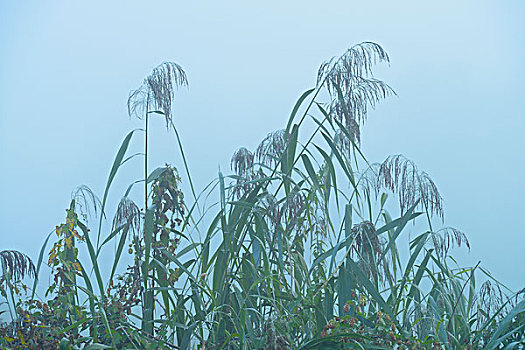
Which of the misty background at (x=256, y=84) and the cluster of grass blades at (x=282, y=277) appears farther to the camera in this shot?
the misty background at (x=256, y=84)

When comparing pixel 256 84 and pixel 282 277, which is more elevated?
pixel 256 84

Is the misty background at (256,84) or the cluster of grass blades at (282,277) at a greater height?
the misty background at (256,84)

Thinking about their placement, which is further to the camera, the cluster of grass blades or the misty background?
the misty background

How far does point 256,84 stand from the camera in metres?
2.17

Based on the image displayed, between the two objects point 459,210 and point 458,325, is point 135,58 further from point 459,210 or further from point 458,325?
point 458,325

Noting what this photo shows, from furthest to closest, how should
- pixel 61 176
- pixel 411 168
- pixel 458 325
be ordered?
1. pixel 61 176
2. pixel 458 325
3. pixel 411 168

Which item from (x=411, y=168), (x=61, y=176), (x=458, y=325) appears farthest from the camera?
(x=61, y=176)

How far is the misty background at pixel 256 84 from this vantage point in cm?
212

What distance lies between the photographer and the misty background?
2.12 meters

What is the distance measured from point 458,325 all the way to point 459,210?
947 millimetres

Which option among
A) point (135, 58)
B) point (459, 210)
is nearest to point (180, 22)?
point (135, 58)

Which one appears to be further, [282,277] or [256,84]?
[256,84]

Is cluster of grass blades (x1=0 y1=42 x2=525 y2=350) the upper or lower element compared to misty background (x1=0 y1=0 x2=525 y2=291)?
lower

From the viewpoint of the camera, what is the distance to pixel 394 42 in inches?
84.2
